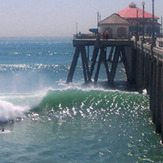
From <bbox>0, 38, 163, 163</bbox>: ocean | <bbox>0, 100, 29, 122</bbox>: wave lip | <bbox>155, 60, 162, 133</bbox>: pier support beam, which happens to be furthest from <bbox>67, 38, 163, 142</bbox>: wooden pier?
<bbox>0, 100, 29, 122</bbox>: wave lip

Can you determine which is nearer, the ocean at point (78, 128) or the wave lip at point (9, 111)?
the ocean at point (78, 128)

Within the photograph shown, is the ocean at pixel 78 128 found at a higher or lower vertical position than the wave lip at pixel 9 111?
lower

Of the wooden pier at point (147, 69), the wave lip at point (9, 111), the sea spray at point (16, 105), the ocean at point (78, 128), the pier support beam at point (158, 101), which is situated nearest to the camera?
the ocean at point (78, 128)

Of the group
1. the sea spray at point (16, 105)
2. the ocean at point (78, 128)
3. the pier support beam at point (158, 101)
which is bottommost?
the ocean at point (78, 128)

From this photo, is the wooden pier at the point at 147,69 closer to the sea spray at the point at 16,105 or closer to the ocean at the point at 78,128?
the ocean at the point at 78,128

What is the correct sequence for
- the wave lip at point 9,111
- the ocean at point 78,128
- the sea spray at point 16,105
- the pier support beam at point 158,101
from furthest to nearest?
the sea spray at point 16,105 → the wave lip at point 9,111 → the pier support beam at point 158,101 → the ocean at point 78,128

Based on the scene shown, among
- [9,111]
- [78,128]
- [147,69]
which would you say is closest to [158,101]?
[78,128]

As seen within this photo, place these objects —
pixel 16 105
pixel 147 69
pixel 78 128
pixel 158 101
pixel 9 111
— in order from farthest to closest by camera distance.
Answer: pixel 147 69
pixel 16 105
pixel 9 111
pixel 78 128
pixel 158 101

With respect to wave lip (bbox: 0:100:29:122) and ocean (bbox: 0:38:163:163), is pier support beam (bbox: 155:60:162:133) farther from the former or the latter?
wave lip (bbox: 0:100:29:122)

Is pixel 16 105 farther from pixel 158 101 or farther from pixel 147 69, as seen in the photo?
pixel 158 101

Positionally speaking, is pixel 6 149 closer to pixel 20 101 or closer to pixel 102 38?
pixel 20 101

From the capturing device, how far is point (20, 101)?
3659 centimetres

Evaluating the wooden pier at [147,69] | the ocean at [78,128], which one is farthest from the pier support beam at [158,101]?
the ocean at [78,128]

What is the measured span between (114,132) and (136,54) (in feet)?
76.4
